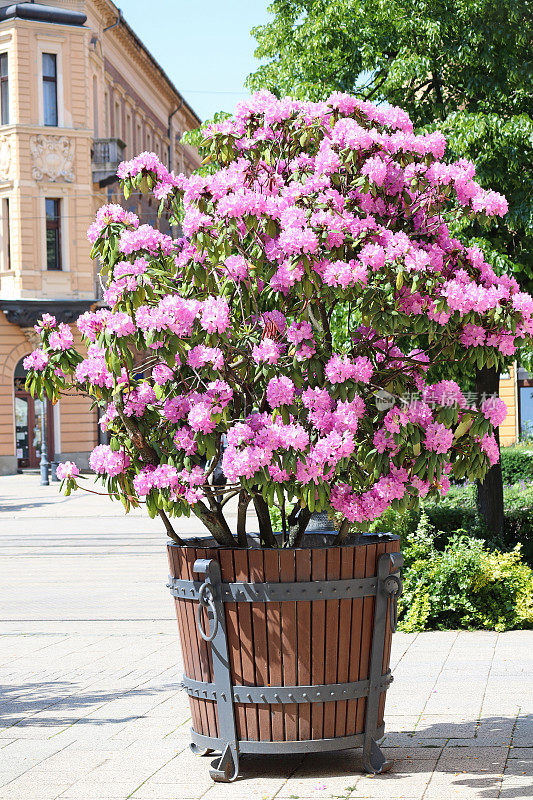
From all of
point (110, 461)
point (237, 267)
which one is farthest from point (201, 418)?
point (237, 267)

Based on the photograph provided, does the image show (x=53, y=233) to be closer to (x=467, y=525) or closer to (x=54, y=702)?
(x=467, y=525)

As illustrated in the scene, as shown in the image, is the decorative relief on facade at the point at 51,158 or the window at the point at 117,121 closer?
the decorative relief on facade at the point at 51,158

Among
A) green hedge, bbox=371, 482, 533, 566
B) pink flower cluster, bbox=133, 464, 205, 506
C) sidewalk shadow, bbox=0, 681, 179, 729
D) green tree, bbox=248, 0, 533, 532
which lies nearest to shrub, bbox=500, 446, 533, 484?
green hedge, bbox=371, 482, 533, 566

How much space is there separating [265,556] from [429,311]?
4.22ft

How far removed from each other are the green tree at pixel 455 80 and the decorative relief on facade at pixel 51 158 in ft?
75.6

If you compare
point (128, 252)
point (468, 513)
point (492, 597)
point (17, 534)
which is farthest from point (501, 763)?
point (17, 534)

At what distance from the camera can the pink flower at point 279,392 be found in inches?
189

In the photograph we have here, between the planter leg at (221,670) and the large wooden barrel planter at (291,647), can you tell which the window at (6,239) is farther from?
the planter leg at (221,670)

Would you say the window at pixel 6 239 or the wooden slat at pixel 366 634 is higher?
the window at pixel 6 239

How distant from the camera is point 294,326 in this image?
16.5 feet

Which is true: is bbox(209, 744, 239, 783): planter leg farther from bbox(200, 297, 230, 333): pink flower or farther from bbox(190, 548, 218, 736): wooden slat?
bbox(200, 297, 230, 333): pink flower

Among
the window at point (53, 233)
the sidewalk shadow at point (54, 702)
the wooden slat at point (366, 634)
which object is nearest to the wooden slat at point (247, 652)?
the wooden slat at point (366, 634)

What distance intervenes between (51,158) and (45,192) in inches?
41.4

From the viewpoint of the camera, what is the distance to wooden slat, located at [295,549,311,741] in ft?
16.2
